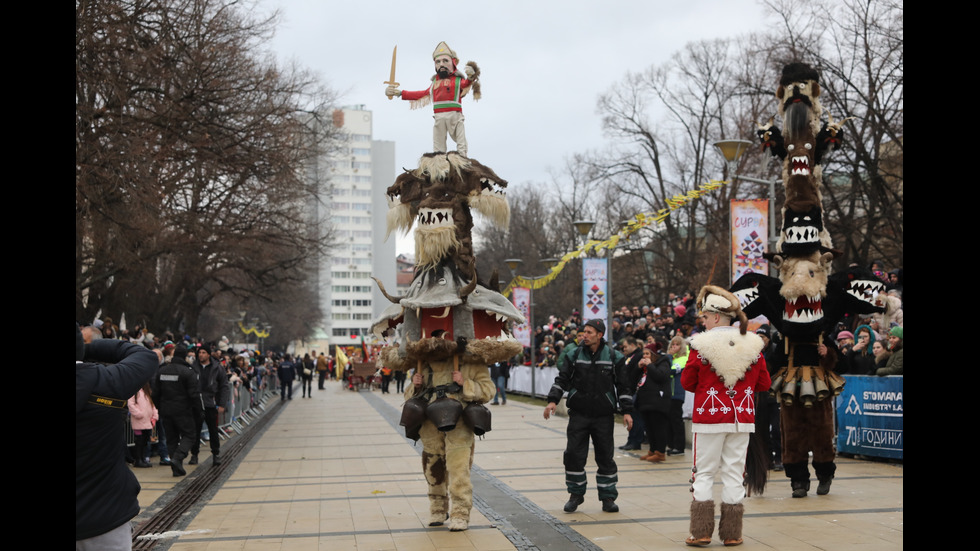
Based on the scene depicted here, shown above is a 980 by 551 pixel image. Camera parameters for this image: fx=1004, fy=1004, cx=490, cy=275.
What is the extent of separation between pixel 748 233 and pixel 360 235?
368 ft

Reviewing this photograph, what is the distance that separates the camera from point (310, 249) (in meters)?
31.4

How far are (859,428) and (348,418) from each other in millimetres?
14859

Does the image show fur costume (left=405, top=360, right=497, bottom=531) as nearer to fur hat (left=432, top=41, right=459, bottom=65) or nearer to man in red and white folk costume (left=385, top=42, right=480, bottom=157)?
man in red and white folk costume (left=385, top=42, right=480, bottom=157)

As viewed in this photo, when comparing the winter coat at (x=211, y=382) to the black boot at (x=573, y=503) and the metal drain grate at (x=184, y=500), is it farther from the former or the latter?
the black boot at (x=573, y=503)

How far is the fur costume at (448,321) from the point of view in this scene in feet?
29.2

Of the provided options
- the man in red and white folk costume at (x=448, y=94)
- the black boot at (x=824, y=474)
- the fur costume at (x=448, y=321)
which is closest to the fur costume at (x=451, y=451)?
the fur costume at (x=448, y=321)

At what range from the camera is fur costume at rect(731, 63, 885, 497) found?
1035cm

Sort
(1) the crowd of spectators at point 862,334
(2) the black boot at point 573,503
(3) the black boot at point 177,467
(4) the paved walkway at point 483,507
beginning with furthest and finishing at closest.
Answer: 1. (3) the black boot at point 177,467
2. (1) the crowd of spectators at point 862,334
3. (2) the black boot at point 573,503
4. (4) the paved walkway at point 483,507

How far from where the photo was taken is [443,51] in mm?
10203

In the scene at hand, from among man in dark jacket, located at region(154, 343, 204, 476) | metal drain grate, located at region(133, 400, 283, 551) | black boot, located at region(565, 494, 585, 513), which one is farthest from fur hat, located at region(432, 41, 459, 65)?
man in dark jacket, located at region(154, 343, 204, 476)

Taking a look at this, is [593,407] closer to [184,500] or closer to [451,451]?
[451,451]

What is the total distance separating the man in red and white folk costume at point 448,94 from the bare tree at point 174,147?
5.31 m
